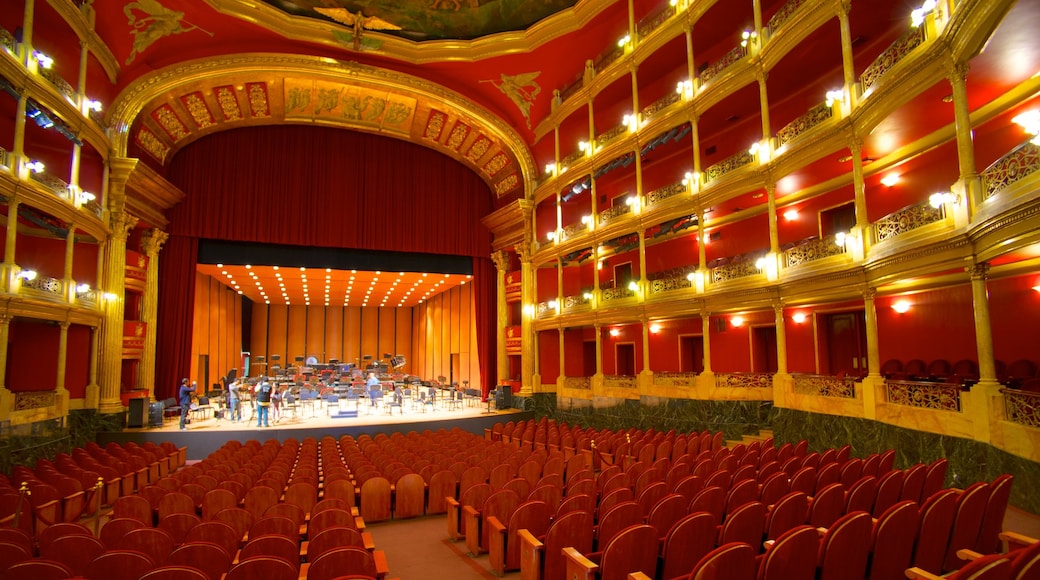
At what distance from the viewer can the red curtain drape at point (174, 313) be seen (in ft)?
61.0

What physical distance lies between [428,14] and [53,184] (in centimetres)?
1221

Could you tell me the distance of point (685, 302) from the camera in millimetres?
16031

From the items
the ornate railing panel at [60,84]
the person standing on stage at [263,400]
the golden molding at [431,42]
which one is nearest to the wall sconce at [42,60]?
the ornate railing panel at [60,84]

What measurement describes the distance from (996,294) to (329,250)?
66.5 ft

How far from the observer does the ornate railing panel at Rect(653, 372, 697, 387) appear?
15.6 m

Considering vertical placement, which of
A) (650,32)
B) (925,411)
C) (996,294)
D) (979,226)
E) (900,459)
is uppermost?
(650,32)

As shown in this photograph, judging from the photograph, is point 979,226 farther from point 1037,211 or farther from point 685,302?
point 685,302

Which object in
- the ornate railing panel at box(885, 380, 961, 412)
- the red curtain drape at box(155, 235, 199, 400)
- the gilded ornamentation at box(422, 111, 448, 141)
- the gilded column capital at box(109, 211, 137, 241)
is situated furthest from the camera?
the gilded ornamentation at box(422, 111, 448, 141)

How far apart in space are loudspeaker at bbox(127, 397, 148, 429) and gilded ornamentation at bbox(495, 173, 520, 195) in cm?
1521

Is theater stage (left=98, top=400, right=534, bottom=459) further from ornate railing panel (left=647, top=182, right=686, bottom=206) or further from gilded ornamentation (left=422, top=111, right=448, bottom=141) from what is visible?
gilded ornamentation (left=422, top=111, right=448, bottom=141)

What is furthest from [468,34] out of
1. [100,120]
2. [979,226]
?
[979,226]

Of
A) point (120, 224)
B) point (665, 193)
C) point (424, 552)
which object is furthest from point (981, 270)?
point (120, 224)

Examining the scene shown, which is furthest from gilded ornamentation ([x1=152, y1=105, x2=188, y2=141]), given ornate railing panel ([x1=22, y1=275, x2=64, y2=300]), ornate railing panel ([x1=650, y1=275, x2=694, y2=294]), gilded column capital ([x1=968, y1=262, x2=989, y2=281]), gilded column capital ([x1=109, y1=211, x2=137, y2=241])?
gilded column capital ([x1=968, y1=262, x2=989, y2=281])

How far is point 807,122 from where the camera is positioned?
12602 mm
